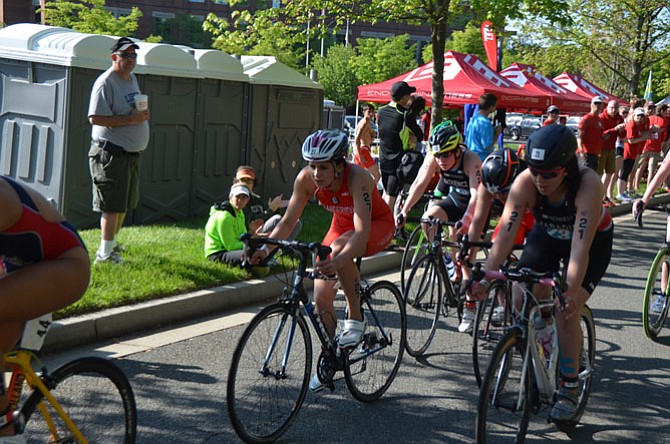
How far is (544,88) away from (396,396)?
1817 cm

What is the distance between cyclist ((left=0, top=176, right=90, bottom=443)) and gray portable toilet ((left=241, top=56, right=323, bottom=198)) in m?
9.37

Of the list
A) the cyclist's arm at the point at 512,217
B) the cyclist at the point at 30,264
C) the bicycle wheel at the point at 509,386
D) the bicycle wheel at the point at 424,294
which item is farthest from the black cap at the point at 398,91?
the cyclist at the point at 30,264

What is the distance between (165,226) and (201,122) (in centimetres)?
172

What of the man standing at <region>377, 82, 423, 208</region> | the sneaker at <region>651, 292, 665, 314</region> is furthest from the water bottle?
the man standing at <region>377, 82, 423, 208</region>

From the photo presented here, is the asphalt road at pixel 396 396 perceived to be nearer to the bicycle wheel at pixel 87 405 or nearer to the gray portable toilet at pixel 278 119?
the bicycle wheel at pixel 87 405

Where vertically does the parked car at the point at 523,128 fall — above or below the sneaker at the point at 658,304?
above

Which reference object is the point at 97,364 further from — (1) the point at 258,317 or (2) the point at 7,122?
(2) the point at 7,122

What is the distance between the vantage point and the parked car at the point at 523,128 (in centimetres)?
5438

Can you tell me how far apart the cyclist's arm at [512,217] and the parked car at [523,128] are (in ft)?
164

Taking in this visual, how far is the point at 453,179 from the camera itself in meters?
7.52

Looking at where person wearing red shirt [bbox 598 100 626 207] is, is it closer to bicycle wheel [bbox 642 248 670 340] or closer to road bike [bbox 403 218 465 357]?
bicycle wheel [bbox 642 248 670 340]

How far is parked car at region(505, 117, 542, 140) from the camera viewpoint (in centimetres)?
5438

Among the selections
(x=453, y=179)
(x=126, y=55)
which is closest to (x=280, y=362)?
(x=453, y=179)

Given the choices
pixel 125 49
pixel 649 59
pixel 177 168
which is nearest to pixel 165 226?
pixel 177 168
